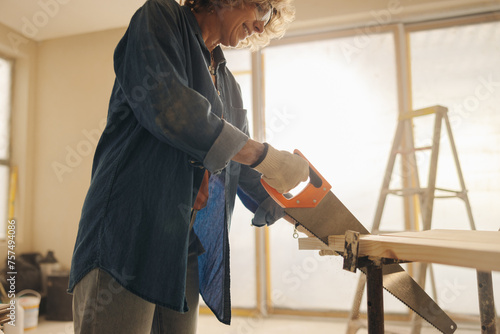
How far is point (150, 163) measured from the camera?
0.74 meters

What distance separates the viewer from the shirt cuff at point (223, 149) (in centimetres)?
73

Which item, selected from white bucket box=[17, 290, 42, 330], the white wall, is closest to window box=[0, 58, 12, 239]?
the white wall

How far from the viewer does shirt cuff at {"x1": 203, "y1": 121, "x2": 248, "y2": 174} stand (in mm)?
735

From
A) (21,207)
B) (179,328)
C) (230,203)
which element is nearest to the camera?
(179,328)

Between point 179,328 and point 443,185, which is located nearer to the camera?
point 179,328

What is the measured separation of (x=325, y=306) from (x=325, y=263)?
344 millimetres

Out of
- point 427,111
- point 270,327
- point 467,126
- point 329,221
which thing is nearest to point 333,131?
point 427,111

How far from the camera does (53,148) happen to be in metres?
3.46

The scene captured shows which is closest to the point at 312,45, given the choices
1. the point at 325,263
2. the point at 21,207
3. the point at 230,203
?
the point at 325,263

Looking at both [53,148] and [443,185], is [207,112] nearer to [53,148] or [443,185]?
[443,185]

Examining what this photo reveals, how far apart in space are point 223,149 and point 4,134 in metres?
3.52

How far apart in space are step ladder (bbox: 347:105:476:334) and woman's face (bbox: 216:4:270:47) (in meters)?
1.50

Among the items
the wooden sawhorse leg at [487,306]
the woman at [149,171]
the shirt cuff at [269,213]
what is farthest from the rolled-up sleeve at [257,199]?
the wooden sawhorse leg at [487,306]

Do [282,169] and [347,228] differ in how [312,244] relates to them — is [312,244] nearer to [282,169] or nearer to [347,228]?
[347,228]
